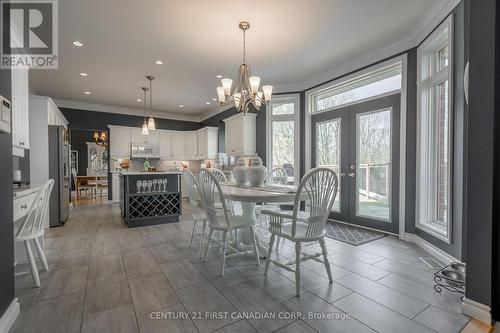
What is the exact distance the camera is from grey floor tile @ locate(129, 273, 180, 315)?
1.75 m

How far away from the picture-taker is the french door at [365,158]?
357 centimetres

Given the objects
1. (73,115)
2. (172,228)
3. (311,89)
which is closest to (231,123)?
(311,89)

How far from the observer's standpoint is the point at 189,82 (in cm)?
494

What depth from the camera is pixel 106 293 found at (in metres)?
1.93

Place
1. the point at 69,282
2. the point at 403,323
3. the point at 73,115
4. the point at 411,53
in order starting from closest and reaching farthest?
1. the point at 403,323
2. the point at 69,282
3. the point at 411,53
4. the point at 73,115

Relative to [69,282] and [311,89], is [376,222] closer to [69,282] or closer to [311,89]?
[311,89]

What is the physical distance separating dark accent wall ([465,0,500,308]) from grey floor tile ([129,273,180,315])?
213cm

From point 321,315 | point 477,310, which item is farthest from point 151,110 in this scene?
point 477,310

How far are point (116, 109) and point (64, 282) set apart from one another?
600 cm

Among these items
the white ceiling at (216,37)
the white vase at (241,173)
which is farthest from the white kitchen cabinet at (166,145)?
the white vase at (241,173)

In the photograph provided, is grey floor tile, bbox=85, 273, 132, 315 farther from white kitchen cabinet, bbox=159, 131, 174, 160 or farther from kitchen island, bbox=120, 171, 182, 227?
white kitchen cabinet, bbox=159, 131, 174, 160

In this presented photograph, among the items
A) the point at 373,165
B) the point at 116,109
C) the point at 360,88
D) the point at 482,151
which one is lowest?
the point at 373,165

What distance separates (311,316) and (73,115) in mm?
7486

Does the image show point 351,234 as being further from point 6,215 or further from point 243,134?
point 6,215
